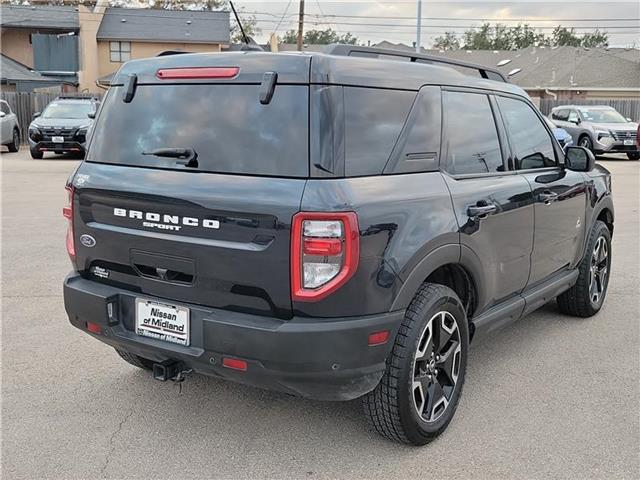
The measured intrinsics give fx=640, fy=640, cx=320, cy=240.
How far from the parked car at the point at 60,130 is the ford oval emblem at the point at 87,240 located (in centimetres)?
1612

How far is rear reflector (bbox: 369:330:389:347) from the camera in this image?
2.88 m

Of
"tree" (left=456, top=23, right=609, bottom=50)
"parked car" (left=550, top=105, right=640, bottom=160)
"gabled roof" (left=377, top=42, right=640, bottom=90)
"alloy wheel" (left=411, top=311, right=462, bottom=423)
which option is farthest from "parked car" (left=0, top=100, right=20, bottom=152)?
"tree" (left=456, top=23, right=609, bottom=50)

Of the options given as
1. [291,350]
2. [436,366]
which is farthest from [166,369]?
[436,366]

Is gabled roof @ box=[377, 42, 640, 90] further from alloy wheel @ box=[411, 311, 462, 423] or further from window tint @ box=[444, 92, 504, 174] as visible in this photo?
alloy wheel @ box=[411, 311, 462, 423]

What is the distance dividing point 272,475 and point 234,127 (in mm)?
1671

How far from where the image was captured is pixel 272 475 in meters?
3.08

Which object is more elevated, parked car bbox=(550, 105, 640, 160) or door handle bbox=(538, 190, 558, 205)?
door handle bbox=(538, 190, 558, 205)

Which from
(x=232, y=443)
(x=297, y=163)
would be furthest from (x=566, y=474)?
(x=297, y=163)

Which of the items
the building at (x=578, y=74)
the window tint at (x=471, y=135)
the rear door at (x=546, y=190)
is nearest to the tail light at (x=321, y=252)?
the window tint at (x=471, y=135)

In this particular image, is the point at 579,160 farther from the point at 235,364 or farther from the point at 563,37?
the point at 563,37

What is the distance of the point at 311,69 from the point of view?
2.89 metres

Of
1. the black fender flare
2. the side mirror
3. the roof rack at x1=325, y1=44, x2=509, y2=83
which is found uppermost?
the roof rack at x1=325, y1=44, x2=509, y2=83

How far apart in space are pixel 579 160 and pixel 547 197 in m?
0.74

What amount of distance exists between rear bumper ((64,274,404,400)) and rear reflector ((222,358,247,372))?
2cm
